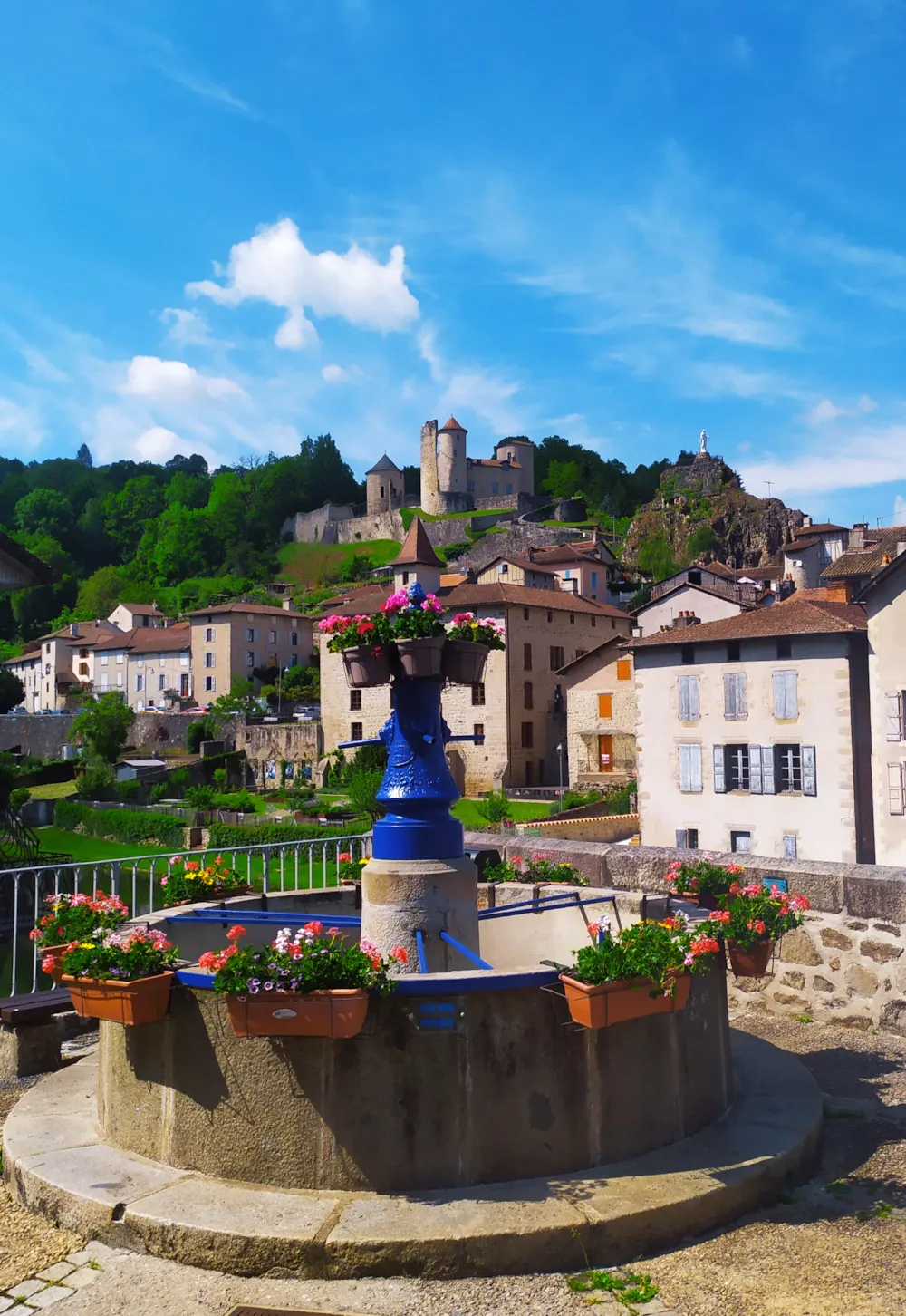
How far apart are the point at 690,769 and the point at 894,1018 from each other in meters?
28.2

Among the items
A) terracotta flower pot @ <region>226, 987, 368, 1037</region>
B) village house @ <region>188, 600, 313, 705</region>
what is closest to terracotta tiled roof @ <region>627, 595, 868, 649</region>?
terracotta flower pot @ <region>226, 987, 368, 1037</region>

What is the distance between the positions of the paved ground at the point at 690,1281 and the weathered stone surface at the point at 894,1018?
8.19 ft

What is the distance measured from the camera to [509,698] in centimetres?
5609

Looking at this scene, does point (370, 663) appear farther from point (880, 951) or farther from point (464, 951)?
point (880, 951)

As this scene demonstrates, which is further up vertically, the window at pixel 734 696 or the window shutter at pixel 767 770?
the window at pixel 734 696

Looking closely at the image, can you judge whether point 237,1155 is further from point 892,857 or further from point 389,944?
point 892,857

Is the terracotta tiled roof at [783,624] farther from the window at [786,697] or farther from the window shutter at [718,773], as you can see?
the window shutter at [718,773]

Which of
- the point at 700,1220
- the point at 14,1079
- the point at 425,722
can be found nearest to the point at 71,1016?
the point at 14,1079

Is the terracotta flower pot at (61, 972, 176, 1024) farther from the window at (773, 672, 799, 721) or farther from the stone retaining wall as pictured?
the window at (773, 672, 799, 721)

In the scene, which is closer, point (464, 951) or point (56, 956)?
point (56, 956)

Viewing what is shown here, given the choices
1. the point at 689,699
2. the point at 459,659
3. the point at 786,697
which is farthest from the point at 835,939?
the point at 689,699

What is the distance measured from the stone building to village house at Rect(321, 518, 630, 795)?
222ft

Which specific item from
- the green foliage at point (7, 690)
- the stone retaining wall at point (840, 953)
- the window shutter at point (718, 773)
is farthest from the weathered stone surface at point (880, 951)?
the green foliage at point (7, 690)

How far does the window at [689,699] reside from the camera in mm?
35625
